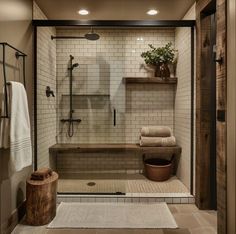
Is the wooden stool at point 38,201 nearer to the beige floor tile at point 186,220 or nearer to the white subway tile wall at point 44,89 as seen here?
the white subway tile wall at point 44,89

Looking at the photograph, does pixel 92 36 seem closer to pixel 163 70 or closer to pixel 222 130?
pixel 163 70

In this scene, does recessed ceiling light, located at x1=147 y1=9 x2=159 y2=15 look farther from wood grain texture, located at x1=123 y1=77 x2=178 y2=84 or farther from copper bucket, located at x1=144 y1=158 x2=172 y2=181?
copper bucket, located at x1=144 y1=158 x2=172 y2=181

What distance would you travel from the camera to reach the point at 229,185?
2.01m

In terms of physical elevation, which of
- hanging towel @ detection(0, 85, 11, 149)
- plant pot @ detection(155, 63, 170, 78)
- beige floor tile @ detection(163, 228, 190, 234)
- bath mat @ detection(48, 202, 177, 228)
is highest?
plant pot @ detection(155, 63, 170, 78)

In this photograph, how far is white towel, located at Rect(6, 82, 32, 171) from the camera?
2.18m

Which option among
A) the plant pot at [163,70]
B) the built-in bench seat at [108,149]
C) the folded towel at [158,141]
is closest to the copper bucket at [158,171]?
the built-in bench seat at [108,149]

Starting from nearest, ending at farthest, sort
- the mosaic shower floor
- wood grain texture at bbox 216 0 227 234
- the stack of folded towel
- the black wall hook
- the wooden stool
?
1. wood grain texture at bbox 216 0 227 234
2. the wooden stool
3. the mosaic shower floor
4. the black wall hook
5. the stack of folded towel

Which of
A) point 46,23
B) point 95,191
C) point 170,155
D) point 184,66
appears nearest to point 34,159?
point 95,191

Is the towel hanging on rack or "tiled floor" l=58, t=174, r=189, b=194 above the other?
the towel hanging on rack

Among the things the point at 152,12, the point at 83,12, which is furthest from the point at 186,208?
the point at 83,12

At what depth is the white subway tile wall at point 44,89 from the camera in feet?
Answer: 11.0

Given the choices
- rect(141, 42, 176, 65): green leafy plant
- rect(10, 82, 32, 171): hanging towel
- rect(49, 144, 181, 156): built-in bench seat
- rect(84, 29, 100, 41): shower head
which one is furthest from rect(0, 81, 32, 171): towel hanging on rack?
rect(141, 42, 176, 65): green leafy plant

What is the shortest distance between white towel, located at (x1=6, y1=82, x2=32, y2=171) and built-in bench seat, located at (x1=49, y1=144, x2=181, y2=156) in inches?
56.1

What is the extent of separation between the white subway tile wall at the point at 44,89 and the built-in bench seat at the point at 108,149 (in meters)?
0.17
